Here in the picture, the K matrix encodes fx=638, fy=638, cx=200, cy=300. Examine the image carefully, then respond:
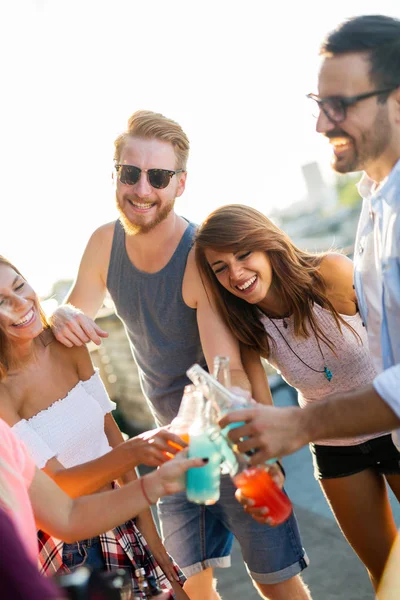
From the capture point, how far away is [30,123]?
17.1 meters

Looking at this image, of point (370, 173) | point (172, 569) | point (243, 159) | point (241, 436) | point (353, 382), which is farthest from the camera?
point (243, 159)

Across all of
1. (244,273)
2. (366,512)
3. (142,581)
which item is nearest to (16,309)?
(244,273)

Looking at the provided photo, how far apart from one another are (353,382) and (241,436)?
106cm

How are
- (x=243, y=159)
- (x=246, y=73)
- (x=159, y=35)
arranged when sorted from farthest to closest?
(x=243, y=159) < (x=246, y=73) < (x=159, y=35)

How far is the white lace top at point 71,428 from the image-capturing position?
238 centimetres

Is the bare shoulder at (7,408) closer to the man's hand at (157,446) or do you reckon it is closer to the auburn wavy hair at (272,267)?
the man's hand at (157,446)

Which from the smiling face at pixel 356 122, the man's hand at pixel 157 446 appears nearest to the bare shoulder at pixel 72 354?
the man's hand at pixel 157 446

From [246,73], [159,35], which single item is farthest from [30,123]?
[246,73]

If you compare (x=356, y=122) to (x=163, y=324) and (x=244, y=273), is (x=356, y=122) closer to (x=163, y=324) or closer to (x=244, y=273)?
(x=244, y=273)

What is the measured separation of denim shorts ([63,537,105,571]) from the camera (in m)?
2.25

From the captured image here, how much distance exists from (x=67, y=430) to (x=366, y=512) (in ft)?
4.31

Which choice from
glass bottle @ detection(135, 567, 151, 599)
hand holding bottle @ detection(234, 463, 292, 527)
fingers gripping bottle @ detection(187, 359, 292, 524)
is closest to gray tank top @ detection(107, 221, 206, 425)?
glass bottle @ detection(135, 567, 151, 599)

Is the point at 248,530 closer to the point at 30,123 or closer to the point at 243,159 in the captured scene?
the point at 30,123

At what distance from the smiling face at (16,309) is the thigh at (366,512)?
144 cm
